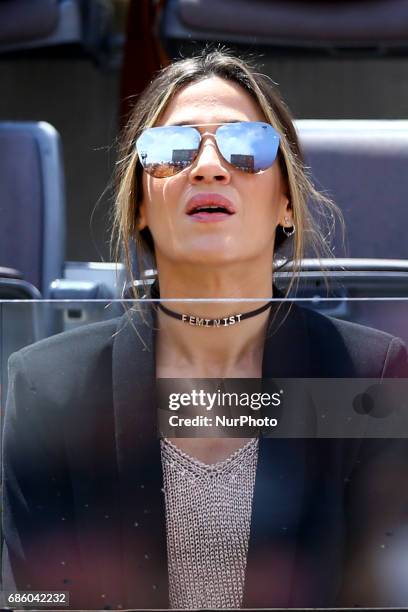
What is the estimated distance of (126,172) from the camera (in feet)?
3.52

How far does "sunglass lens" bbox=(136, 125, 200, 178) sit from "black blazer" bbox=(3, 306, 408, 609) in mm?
191

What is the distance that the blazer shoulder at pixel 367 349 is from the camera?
0.84 m

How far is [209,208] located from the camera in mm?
961

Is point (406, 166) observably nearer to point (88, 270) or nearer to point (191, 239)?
point (88, 270)

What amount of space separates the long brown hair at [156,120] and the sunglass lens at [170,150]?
5 cm

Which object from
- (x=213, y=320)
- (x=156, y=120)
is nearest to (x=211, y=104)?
(x=156, y=120)

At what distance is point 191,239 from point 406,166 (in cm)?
84

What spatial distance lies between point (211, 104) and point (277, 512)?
1.40 ft

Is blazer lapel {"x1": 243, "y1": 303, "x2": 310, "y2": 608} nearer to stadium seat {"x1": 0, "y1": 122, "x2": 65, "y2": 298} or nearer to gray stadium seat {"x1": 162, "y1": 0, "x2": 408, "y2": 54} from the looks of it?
stadium seat {"x1": 0, "y1": 122, "x2": 65, "y2": 298}

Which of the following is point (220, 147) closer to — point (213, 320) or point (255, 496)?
point (213, 320)

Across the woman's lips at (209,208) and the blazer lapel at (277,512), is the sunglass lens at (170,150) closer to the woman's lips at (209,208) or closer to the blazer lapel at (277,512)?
the woman's lips at (209,208)

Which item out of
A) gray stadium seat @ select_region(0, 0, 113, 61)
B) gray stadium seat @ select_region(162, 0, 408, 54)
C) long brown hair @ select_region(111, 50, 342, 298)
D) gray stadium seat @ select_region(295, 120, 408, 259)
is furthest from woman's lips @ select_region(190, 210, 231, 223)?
gray stadium seat @ select_region(0, 0, 113, 61)
